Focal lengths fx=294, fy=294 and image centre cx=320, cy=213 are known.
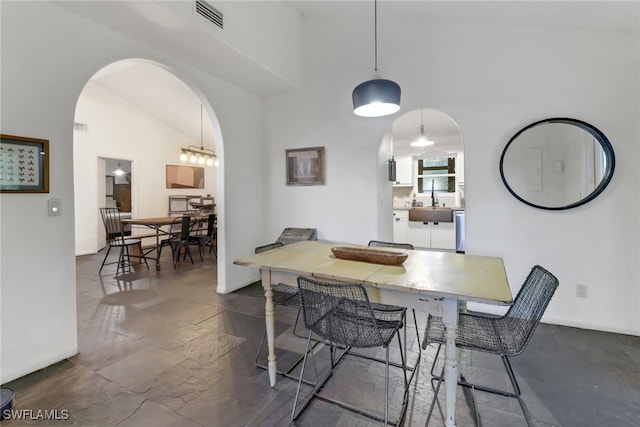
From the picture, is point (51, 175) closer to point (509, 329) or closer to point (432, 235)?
point (509, 329)

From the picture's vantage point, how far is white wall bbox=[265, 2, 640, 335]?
2592 mm

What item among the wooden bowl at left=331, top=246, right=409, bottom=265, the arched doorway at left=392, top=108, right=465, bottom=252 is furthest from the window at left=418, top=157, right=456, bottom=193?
the wooden bowl at left=331, top=246, right=409, bottom=265

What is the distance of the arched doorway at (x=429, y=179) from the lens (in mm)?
6004

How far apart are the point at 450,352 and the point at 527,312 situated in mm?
605

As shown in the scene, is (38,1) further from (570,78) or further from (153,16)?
(570,78)

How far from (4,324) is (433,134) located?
703cm

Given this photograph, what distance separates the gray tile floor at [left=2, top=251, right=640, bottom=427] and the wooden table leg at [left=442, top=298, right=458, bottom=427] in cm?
25

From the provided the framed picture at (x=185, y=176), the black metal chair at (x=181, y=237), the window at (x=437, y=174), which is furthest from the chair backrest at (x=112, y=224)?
the window at (x=437, y=174)

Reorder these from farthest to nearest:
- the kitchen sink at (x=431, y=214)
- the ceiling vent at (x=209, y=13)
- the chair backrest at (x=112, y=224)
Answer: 1. the kitchen sink at (x=431, y=214)
2. the chair backrest at (x=112, y=224)
3. the ceiling vent at (x=209, y=13)

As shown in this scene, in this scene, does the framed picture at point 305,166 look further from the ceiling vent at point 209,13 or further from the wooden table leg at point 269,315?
the wooden table leg at point 269,315

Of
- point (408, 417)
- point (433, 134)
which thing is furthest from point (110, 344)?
point (433, 134)

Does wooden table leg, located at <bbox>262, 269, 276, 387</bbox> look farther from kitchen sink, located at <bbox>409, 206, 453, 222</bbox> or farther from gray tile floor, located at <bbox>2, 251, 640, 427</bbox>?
kitchen sink, located at <bbox>409, 206, 453, 222</bbox>

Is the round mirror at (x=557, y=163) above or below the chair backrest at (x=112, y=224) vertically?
above

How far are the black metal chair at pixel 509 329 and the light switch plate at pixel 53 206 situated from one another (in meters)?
2.69
